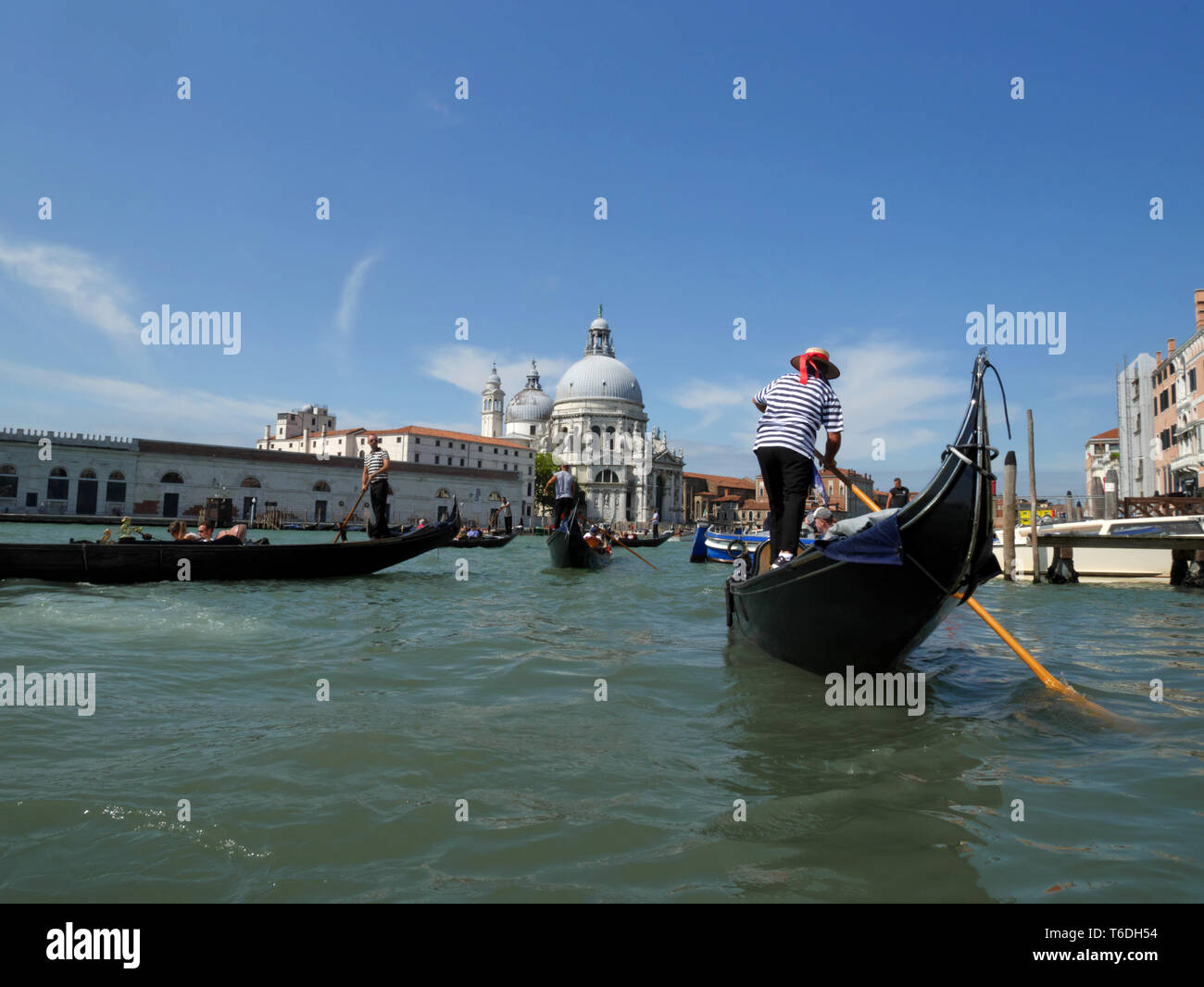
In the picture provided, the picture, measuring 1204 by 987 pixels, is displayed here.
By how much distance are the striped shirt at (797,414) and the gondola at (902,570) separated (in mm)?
→ 595

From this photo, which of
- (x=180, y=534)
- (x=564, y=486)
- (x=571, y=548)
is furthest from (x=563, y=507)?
(x=180, y=534)

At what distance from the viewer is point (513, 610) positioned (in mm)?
6527

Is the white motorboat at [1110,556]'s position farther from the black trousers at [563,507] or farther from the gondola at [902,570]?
the gondola at [902,570]

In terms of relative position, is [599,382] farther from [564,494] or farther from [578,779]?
[578,779]

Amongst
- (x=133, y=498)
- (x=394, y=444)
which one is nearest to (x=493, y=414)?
(x=394, y=444)

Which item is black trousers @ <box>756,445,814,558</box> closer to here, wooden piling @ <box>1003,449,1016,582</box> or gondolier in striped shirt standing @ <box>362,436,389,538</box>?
gondolier in striped shirt standing @ <box>362,436,389,538</box>

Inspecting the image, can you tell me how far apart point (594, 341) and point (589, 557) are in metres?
53.3

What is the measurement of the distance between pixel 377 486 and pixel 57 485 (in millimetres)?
33115

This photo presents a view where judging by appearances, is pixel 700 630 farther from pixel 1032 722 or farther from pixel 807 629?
pixel 1032 722

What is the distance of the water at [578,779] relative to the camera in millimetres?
1564

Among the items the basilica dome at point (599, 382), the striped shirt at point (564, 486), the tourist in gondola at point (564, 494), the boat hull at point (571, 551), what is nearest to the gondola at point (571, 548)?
the boat hull at point (571, 551)

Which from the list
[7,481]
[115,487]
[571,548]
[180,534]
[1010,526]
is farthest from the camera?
[115,487]

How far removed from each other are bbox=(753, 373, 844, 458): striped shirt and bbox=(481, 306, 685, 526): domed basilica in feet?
170

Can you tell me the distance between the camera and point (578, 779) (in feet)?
7.09
